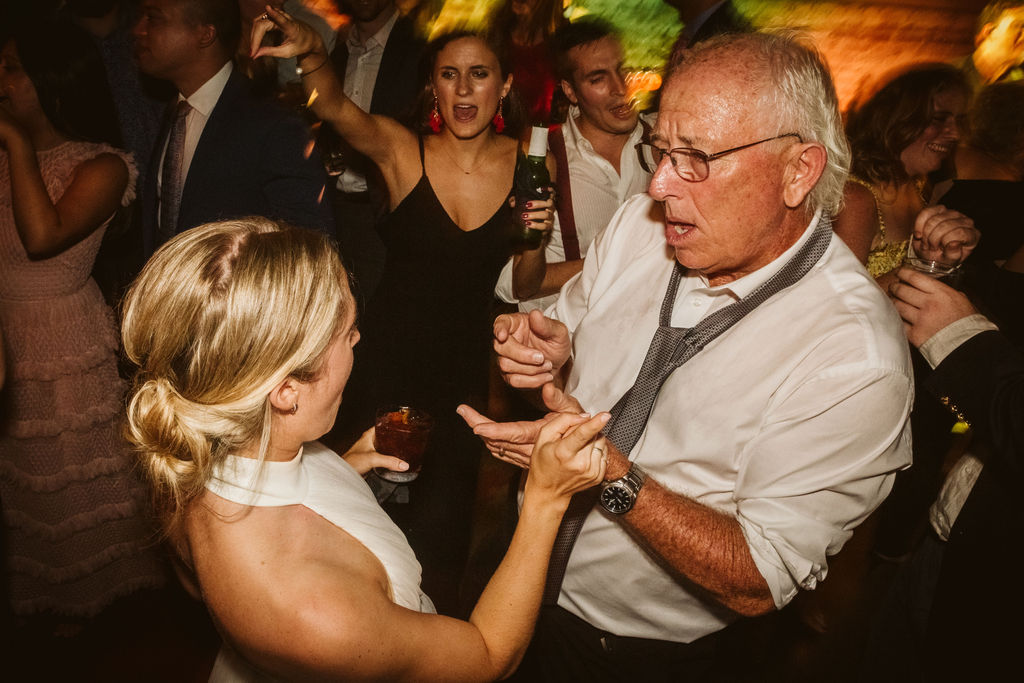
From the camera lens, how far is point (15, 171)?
244 cm

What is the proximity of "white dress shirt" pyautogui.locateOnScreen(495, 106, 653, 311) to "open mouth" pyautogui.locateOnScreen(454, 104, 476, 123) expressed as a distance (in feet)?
1.60

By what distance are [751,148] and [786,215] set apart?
19 centimetres

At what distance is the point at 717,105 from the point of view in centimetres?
151

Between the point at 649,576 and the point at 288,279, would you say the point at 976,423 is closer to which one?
the point at 649,576

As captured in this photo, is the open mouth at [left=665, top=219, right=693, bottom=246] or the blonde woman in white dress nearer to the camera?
the blonde woman in white dress

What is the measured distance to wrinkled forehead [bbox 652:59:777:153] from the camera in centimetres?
149

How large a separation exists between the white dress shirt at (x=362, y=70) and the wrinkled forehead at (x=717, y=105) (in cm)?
280

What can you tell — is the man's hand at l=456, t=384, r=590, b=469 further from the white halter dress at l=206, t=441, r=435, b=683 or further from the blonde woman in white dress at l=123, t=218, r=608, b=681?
the white halter dress at l=206, t=441, r=435, b=683

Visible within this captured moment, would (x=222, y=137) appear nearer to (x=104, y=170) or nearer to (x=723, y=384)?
(x=104, y=170)

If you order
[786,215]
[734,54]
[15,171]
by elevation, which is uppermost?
[734,54]

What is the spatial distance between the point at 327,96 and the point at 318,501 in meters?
1.79

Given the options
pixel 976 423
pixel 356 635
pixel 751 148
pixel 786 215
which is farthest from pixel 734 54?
pixel 356 635

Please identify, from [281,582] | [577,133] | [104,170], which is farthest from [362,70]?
[281,582]

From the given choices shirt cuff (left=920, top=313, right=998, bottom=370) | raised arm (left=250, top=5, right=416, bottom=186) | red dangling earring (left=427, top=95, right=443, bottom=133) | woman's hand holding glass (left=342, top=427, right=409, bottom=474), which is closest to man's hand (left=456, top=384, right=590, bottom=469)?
woman's hand holding glass (left=342, top=427, right=409, bottom=474)
